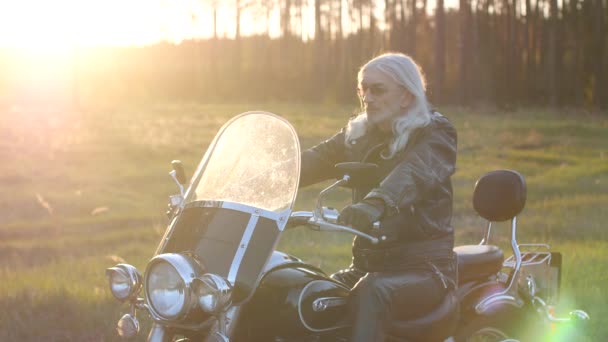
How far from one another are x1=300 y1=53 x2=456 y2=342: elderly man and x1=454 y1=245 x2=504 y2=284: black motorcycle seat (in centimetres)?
36

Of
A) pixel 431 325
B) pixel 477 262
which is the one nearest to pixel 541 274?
pixel 477 262

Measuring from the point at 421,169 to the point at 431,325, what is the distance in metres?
0.74

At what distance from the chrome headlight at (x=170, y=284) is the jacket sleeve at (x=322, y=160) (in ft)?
4.58

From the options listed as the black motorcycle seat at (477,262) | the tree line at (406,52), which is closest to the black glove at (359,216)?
the black motorcycle seat at (477,262)

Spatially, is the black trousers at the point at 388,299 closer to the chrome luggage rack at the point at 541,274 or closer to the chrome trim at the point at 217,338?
the chrome trim at the point at 217,338

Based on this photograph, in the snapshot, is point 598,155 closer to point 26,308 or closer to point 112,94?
point 26,308

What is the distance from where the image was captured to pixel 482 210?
193 inches

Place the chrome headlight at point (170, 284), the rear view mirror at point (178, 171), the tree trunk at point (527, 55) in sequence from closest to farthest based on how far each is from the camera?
the chrome headlight at point (170, 284), the rear view mirror at point (178, 171), the tree trunk at point (527, 55)

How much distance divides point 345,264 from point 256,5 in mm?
59283

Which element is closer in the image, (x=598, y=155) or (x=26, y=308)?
(x=26, y=308)

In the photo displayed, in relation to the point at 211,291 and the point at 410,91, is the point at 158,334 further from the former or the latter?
the point at 410,91

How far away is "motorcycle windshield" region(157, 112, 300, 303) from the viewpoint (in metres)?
3.65

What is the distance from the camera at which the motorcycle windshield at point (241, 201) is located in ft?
12.0

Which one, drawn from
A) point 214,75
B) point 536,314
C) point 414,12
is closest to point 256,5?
point 214,75
